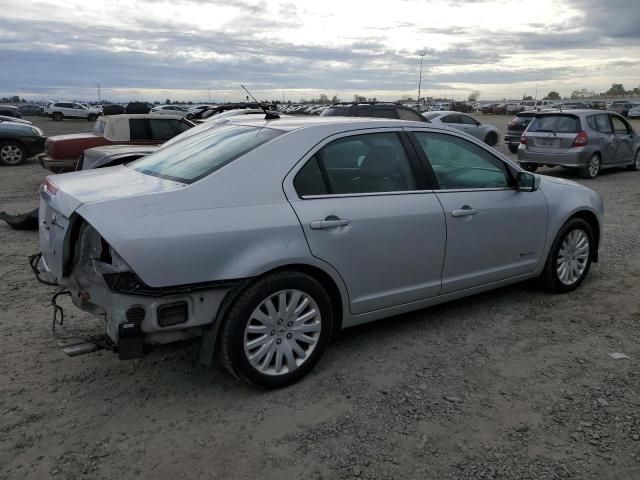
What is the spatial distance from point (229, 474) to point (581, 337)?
2.89 metres

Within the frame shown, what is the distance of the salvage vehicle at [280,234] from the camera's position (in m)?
2.88

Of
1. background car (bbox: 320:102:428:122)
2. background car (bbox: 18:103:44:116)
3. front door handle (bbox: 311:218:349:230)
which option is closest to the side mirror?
front door handle (bbox: 311:218:349:230)

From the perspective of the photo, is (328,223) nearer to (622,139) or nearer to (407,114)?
(407,114)

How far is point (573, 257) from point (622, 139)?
10.0m

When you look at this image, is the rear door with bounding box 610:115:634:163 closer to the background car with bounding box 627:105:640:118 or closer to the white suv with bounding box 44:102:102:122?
the background car with bounding box 627:105:640:118

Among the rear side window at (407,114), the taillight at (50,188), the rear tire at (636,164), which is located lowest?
the rear tire at (636,164)

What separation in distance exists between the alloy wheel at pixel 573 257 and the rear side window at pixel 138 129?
8.96 meters

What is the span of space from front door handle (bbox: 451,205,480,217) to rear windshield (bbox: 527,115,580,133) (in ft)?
32.1

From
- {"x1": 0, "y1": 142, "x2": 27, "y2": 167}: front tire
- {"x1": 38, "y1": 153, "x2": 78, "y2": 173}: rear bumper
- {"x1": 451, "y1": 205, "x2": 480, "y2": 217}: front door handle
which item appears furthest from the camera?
{"x1": 0, "y1": 142, "x2": 27, "y2": 167}: front tire

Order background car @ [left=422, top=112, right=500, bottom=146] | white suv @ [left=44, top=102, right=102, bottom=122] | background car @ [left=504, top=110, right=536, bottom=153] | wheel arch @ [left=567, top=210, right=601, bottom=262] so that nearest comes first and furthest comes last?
wheel arch @ [left=567, top=210, right=601, bottom=262]
background car @ [left=422, top=112, right=500, bottom=146]
background car @ [left=504, top=110, right=536, bottom=153]
white suv @ [left=44, top=102, right=102, bottom=122]

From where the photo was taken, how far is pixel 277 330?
10.6ft

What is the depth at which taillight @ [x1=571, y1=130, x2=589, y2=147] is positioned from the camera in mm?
12203

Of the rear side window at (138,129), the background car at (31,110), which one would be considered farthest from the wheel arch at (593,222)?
the background car at (31,110)

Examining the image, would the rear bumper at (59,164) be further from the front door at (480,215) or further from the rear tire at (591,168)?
the rear tire at (591,168)
